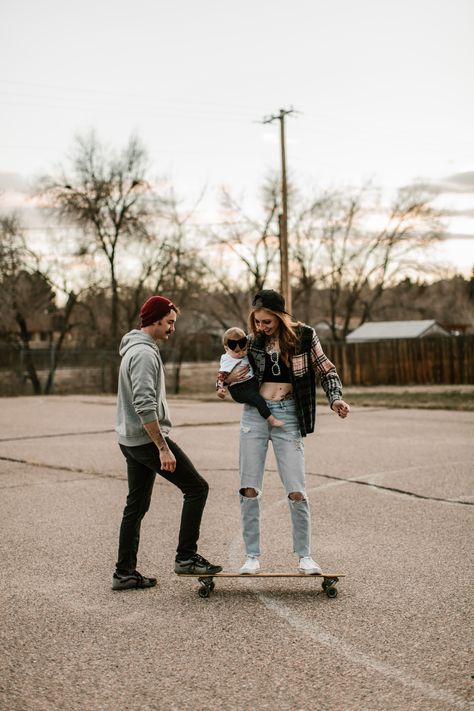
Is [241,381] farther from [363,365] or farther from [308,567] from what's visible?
[363,365]

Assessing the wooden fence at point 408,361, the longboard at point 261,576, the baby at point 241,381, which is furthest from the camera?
the wooden fence at point 408,361

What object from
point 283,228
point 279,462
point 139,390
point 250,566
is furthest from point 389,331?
point 139,390

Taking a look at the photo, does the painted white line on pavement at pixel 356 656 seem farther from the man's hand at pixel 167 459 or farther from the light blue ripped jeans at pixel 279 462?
the man's hand at pixel 167 459

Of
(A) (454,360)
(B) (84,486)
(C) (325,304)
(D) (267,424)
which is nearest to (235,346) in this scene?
(D) (267,424)

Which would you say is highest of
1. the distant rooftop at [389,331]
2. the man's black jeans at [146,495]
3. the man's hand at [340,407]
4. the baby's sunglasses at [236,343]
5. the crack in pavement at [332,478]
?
the distant rooftop at [389,331]

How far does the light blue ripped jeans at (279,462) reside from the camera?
16.5ft

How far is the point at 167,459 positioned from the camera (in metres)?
4.90

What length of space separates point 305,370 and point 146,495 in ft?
4.41

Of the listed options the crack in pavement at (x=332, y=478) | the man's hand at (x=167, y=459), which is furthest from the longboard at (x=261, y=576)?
the crack in pavement at (x=332, y=478)

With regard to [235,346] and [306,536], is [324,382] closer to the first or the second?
[235,346]

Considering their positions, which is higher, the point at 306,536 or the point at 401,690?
the point at 306,536

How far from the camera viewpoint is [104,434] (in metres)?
15.6

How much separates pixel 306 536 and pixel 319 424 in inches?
470

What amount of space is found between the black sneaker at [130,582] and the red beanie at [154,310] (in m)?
1.62
